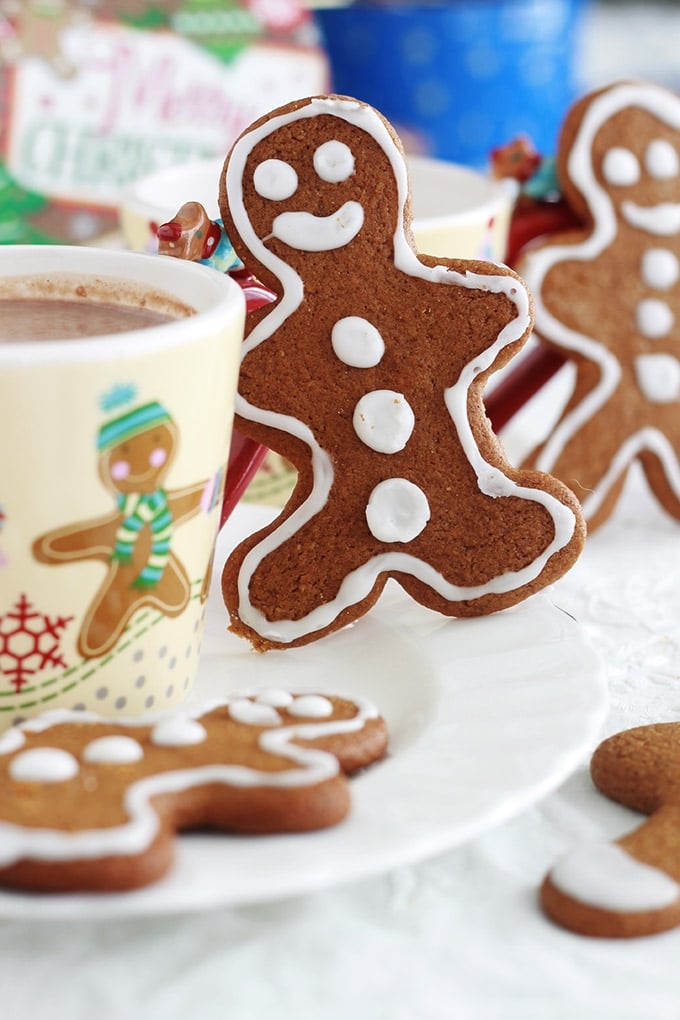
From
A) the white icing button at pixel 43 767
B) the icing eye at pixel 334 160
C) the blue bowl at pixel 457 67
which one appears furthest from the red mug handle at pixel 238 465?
the blue bowl at pixel 457 67

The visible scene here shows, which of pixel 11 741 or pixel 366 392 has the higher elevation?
pixel 366 392

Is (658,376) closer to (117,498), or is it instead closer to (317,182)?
(317,182)

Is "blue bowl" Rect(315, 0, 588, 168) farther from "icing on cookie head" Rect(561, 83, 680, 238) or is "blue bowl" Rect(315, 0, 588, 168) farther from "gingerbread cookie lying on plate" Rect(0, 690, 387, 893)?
"gingerbread cookie lying on plate" Rect(0, 690, 387, 893)

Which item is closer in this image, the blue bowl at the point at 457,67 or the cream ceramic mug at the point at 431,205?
the cream ceramic mug at the point at 431,205

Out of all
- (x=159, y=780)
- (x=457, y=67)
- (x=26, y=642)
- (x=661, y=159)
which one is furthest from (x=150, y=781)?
(x=457, y=67)

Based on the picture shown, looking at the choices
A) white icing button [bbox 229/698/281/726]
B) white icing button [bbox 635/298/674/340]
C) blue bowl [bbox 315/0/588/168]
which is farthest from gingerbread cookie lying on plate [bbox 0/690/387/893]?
blue bowl [bbox 315/0/588/168]

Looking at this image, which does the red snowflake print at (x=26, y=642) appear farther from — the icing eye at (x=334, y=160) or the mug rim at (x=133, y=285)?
the icing eye at (x=334, y=160)

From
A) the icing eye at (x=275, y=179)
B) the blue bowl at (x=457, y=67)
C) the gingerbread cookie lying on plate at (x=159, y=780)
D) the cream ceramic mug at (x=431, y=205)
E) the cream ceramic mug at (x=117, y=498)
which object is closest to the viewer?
the gingerbread cookie lying on plate at (x=159, y=780)
